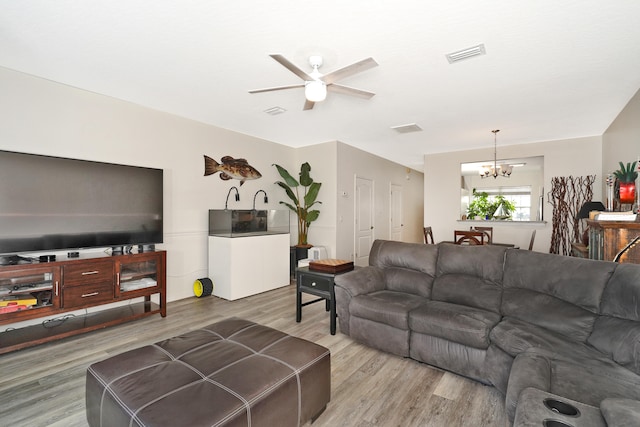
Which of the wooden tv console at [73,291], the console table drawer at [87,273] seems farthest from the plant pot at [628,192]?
the console table drawer at [87,273]

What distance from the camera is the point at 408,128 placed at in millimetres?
4809

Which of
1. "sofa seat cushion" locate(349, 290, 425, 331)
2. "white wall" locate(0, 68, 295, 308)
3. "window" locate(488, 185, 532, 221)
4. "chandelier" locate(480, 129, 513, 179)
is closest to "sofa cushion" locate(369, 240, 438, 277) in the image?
"sofa seat cushion" locate(349, 290, 425, 331)

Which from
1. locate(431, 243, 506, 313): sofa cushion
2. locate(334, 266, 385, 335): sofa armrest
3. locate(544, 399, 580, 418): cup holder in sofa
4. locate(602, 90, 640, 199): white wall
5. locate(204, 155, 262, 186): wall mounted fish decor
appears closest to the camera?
locate(544, 399, 580, 418): cup holder in sofa

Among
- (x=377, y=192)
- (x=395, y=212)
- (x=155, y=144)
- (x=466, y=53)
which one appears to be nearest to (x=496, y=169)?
(x=377, y=192)

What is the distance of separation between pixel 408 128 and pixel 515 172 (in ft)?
12.6

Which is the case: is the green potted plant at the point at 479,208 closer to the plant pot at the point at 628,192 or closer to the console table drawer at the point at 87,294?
the plant pot at the point at 628,192

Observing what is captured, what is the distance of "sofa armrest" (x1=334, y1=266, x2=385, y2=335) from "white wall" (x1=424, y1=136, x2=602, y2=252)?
4117mm

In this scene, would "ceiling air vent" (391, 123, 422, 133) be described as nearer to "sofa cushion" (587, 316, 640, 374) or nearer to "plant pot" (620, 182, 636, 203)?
"plant pot" (620, 182, 636, 203)

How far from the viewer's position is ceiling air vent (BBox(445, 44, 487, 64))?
8.09ft

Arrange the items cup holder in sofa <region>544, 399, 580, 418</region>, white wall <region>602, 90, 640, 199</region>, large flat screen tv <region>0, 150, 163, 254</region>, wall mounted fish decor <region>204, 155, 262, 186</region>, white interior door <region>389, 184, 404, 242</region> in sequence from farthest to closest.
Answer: white interior door <region>389, 184, 404, 242</region> → wall mounted fish decor <region>204, 155, 262, 186</region> → white wall <region>602, 90, 640, 199</region> → large flat screen tv <region>0, 150, 163, 254</region> → cup holder in sofa <region>544, 399, 580, 418</region>

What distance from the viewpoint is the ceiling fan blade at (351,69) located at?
2.22 m

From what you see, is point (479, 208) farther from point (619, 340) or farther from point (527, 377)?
point (527, 377)

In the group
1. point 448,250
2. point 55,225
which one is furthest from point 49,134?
point 448,250

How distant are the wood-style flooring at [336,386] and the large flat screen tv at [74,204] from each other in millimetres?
1010
